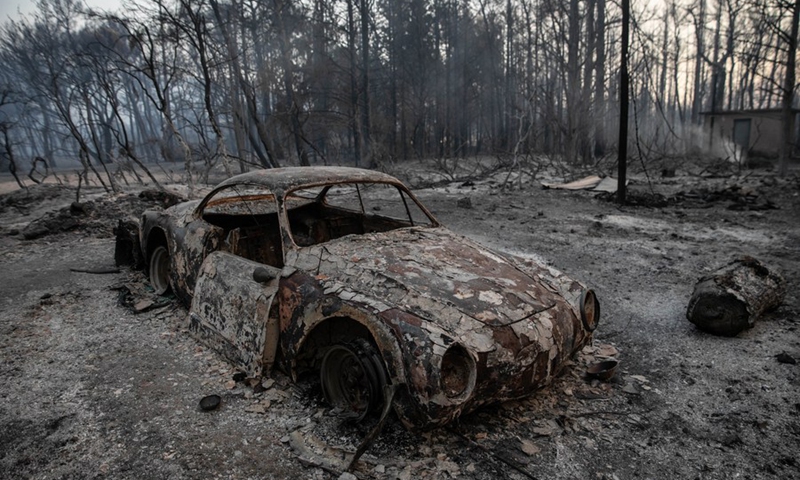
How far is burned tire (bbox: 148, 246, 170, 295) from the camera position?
4898 millimetres

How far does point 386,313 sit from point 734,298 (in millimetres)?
3209

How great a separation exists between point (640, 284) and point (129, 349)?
5.32m

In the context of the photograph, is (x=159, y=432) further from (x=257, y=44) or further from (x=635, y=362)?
(x=257, y=44)

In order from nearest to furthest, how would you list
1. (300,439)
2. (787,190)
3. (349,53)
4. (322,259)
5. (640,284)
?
(300,439) < (322,259) < (640,284) < (787,190) < (349,53)

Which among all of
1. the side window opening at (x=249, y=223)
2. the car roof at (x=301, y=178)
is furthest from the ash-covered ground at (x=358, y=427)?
the car roof at (x=301, y=178)

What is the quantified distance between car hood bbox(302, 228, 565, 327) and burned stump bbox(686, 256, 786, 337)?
5.65 feet

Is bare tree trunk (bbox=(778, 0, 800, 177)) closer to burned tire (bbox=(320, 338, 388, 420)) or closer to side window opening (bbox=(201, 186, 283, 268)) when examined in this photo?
side window opening (bbox=(201, 186, 283, 268))

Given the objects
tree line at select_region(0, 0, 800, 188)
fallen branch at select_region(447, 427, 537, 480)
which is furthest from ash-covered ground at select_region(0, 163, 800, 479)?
tree line at select_region(0, 0, 800, 188)

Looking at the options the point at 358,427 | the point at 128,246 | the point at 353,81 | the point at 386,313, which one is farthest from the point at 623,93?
the point at 353,81

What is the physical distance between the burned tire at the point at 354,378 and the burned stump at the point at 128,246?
397 cm

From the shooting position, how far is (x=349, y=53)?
2152cm

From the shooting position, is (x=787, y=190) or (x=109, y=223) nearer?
(x=109, y=223)

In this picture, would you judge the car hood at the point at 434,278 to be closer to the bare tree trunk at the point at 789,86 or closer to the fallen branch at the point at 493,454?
the fallen branch at the point at 493,454

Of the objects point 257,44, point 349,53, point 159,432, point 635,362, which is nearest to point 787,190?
point 635,362
